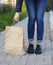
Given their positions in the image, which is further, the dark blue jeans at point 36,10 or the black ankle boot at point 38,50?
the black ankle boot at point 38,50

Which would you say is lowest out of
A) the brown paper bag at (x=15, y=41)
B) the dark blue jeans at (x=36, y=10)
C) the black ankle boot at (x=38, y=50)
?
the black ankle boot at (x=38, y=50)

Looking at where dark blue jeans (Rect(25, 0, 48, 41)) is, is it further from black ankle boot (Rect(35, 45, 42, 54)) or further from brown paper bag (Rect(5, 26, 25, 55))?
black ankle boot (Rect(35, 45, 42, 54))

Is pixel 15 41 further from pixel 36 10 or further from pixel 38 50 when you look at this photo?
pixel 36 10

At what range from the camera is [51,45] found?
7227 mm

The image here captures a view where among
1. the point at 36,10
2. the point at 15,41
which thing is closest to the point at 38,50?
the point at 15,41

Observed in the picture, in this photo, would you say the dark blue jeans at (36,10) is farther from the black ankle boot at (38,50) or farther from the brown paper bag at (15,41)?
the black ankle boot at (38,50)

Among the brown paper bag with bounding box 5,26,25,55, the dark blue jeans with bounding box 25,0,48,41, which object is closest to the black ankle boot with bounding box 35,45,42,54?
the brown paper bag with bounding box 5,26,25,55

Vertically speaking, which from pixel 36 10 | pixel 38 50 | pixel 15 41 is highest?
pixel 36 10

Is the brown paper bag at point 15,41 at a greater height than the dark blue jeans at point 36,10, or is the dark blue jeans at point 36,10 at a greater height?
the dark blue jeans at point 36,10

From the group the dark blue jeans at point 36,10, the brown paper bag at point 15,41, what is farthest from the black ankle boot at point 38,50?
the dark blue jeans at point 36,10

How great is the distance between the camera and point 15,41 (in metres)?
6.27

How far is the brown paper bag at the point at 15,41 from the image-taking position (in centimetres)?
624

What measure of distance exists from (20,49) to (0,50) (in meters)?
0.69

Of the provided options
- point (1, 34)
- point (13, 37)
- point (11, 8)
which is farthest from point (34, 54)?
point (11, 8)
